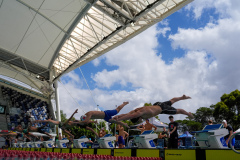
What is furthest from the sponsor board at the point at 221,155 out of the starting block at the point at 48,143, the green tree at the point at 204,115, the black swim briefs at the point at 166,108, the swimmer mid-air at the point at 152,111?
the green tree at the point at 204,115

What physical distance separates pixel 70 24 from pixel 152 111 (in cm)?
1611

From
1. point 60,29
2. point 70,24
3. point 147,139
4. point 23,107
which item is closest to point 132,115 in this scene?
point 147,139

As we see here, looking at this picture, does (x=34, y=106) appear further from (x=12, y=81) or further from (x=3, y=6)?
(x=3, y=6)

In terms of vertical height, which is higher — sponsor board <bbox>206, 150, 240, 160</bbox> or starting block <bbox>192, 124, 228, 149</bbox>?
starting block <bbox>192, 124, 228, 149</bbox>

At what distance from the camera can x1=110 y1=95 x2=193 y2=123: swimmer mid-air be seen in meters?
5.89

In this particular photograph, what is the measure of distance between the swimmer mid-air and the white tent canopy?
31.8 feet

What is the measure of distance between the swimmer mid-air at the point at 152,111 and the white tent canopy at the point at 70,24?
9.68 meters

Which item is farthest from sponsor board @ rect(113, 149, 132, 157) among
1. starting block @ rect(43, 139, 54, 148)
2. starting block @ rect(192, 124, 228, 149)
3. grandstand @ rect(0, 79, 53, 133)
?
grandstand @ rect(0, 79, 53, 133)

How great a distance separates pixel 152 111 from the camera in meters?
6.12

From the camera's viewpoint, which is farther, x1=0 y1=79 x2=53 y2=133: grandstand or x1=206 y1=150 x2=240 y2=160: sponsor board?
x1=0 y1=79 x2=53 y2=133: grandstand

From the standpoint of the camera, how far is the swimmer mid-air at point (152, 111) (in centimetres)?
589

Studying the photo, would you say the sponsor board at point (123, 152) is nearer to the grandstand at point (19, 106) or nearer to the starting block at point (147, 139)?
the starting block at point (147, 139)

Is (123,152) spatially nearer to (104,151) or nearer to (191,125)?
(104,151)

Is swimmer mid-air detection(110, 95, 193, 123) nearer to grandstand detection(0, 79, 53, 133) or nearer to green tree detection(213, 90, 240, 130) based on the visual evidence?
green tree detection(213, 90, 240, 130)
